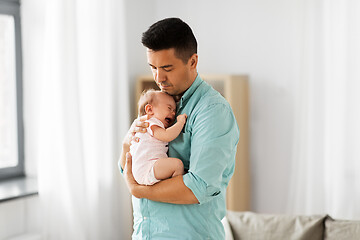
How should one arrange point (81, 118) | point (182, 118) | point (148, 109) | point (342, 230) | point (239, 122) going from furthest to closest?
point (239, 122) < point (81, 118) < point (342, 230) < point (148, 109) < point (182, 118)

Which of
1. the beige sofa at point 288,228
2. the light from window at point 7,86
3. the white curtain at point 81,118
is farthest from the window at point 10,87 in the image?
the beige sofa at point 288,228

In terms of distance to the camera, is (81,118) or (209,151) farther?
(81,118)

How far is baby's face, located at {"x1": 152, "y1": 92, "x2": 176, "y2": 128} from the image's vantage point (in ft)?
4.84

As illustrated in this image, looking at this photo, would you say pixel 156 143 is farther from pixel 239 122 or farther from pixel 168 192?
pixel 239 122

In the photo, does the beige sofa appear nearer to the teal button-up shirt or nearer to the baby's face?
the teal button-up shirt

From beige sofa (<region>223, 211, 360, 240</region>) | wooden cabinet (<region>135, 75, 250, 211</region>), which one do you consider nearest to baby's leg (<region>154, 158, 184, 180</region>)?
beige sofa (<region>223, 211, 360, 240</region>)

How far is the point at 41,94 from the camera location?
106 inches

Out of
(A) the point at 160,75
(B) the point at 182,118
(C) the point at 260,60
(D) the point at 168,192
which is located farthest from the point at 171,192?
(C) the point at 260,60

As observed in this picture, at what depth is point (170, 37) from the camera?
1.34 m

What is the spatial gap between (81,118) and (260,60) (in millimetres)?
1261

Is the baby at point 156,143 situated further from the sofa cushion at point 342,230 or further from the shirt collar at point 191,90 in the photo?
the sofa cushion at point 342,230

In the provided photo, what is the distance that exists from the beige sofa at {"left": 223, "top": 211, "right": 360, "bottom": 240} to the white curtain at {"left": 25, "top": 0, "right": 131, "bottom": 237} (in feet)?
2.71

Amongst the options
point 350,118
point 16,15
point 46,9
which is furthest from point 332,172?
point 16,15

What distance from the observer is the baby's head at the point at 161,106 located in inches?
58.2
